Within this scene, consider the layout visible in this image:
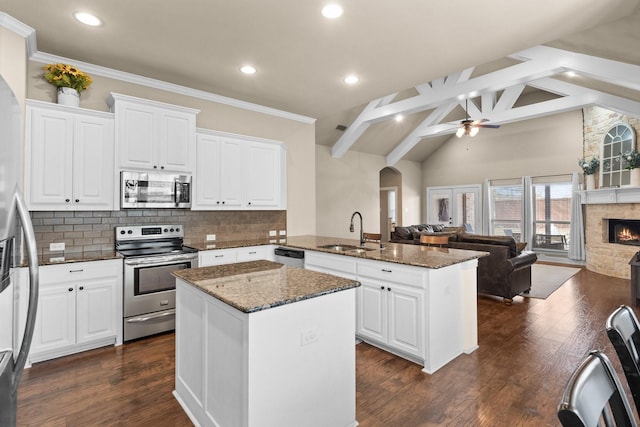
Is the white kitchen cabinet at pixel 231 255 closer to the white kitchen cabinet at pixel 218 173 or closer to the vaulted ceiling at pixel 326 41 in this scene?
the white kitchen cabinet at pixel 218 173

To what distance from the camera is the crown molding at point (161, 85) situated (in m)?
3.29

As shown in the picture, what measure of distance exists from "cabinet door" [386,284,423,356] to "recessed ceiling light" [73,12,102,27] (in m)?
3.32

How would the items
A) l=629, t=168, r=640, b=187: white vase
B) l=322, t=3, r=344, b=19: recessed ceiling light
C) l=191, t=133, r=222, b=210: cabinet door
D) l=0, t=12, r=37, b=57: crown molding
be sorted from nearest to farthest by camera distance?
l=322, t=3, r=344, b=19: recessed ceiling light < l=0, t=12, r=37, b=57: crown molding < l=191, t=133, r=222, b=210: cabinet door < l=629, t=168, r=640, b=187: white vase

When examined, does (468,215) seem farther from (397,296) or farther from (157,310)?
(157,310)

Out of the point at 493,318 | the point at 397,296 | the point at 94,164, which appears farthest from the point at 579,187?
the point at 94,164

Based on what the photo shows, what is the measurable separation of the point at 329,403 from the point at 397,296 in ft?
3.97

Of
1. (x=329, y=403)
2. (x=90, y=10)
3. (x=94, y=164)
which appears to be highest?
(x=90, y=10)

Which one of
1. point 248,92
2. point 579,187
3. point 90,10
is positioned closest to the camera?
point 90,10

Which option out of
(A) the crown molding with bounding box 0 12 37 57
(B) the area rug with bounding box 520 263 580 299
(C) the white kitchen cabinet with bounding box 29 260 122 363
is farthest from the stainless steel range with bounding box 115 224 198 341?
(B) the area rug with bounding box 520 263 580 299

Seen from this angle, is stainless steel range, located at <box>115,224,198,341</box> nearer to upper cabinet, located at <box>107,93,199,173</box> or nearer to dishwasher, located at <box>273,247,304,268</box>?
upper cabinet, located at <box>107,93,199,173</box>

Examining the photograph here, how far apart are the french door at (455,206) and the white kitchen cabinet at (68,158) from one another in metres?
9.71

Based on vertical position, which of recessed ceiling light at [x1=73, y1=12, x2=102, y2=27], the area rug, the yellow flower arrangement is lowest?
the area rug

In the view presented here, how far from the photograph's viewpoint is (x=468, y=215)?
10.4 meters

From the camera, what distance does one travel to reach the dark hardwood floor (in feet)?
6.95
